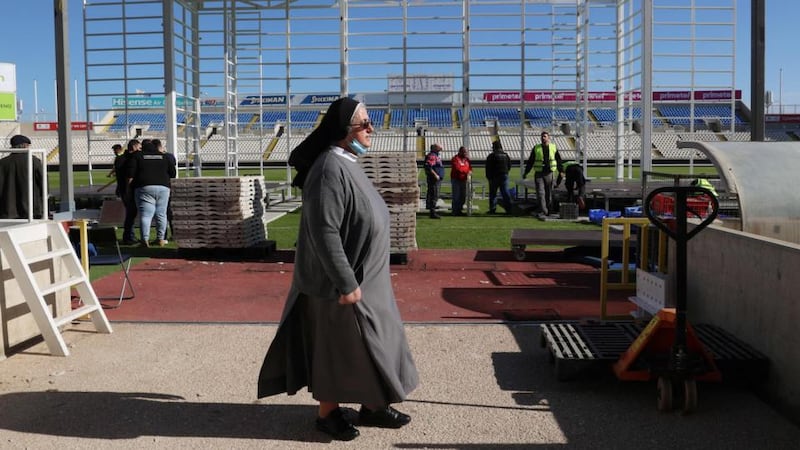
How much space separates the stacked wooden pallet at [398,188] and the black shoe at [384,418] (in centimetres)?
723

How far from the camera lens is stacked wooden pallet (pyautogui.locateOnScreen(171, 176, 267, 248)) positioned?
12.6 metres

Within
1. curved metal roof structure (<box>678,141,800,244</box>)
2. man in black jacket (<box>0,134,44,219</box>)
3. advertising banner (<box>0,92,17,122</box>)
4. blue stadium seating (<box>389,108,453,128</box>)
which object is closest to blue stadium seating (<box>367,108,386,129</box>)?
blue stadium seating (<box>389,108,453,128</box>)

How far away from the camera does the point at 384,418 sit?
4.82 m

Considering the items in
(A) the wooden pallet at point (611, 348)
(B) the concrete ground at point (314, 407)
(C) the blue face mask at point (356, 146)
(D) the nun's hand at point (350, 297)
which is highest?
(C) the blue face mask at point (356, 146)

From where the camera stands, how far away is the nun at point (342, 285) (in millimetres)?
4328

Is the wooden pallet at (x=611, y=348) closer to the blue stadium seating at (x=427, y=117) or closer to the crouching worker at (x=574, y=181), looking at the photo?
the crouching worker at (x=574, y=181)

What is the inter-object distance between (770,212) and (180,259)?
29.1 feet

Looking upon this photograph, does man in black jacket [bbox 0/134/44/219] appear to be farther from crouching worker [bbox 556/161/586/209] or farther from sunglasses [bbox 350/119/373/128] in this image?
crouching worker [bbox 556/161/586/209]

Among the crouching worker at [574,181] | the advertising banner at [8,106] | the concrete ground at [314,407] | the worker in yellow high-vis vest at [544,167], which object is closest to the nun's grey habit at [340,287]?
the concrete ground at [314,407]

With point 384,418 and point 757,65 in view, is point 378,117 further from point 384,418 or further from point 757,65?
point 384,418

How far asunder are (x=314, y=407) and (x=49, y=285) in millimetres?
3128

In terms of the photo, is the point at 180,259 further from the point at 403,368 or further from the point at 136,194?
the point at 403,368

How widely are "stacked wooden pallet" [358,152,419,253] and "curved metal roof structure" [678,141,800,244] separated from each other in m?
5.96

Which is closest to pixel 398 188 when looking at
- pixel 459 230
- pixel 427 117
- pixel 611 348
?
pixel 459 230
